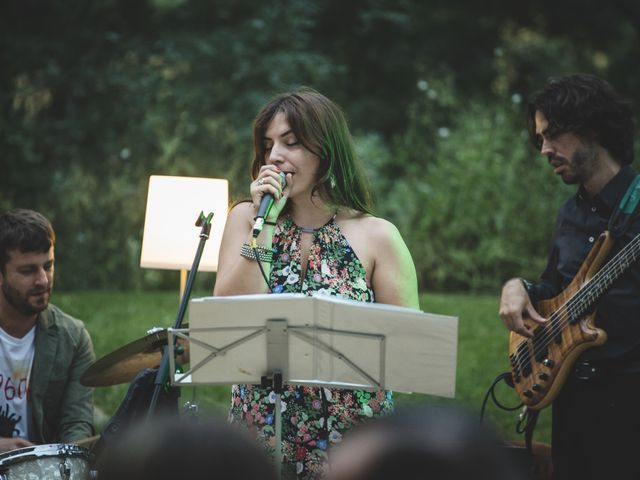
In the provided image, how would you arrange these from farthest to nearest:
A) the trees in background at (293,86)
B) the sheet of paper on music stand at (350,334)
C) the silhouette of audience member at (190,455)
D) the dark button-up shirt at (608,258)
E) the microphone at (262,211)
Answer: the trees in background at (293,86) < the dark button-up shirt at (608,258) < the microphone at (262,211) < the sheet of paper on music stand at (350,334) < the silhouette of audience member at (190,455)

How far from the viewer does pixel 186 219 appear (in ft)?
14.5

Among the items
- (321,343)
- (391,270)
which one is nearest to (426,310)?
(391,270)

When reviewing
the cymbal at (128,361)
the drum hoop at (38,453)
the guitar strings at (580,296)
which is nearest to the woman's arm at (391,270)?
the guitar strings at (580,296)

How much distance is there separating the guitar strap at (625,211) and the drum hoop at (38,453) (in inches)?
91.6

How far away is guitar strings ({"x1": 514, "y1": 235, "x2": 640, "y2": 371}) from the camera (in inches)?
129

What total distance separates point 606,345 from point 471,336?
14.6ft

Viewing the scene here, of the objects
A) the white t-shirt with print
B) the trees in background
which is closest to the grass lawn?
the trees in background

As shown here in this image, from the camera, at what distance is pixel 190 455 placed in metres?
1.25

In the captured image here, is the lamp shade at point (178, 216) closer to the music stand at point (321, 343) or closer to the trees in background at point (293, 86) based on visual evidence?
the music stand at point (321, 343)

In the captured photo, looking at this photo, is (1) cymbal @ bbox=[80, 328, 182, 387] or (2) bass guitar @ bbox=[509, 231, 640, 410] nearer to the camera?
(2) bass guitar @ bbox=[509, 231, 640, 410]

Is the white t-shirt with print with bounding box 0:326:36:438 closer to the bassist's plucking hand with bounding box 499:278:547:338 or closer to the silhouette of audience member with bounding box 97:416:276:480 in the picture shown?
the bassist's plucking hand with bounding box 499:278:547:338

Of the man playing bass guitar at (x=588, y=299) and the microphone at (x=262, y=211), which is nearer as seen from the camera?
the microphone at (x=262, y=211)

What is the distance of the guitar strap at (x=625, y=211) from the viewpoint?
11.0ft

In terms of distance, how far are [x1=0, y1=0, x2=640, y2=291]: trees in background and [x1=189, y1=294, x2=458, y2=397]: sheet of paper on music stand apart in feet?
21.7
